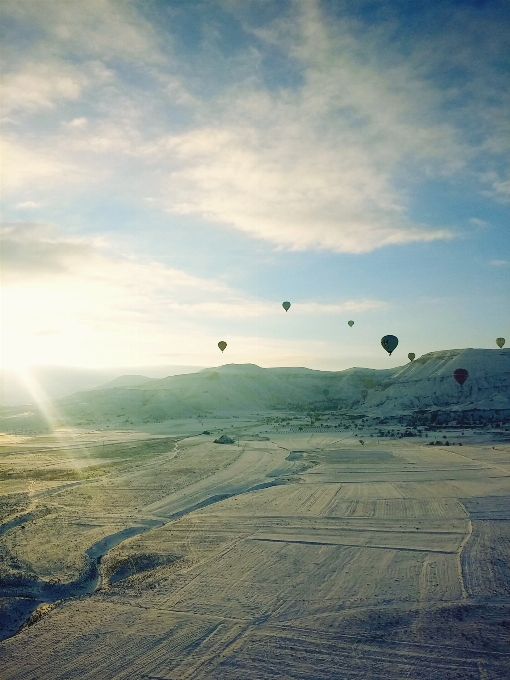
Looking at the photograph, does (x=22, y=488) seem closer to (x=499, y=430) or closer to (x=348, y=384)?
(x=499, y=430)

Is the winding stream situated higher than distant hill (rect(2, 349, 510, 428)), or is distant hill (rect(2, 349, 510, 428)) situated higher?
distant hill (rect(2, 349, 510, 428))

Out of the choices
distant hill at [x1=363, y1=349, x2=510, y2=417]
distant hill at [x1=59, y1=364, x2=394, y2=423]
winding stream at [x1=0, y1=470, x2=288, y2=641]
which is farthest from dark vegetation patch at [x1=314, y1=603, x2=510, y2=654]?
distant hill at [x1=59, y1=364, x2=394, y2=423]

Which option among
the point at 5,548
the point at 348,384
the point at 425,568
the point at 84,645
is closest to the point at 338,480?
the point at 425,568

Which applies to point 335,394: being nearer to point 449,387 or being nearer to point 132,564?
point 449,387

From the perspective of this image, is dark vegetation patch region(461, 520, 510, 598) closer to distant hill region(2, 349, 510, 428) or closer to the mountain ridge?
distant hill region(2, 349, 510, 428)

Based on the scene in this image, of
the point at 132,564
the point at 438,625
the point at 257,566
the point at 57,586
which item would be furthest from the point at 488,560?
the point at 57,586
